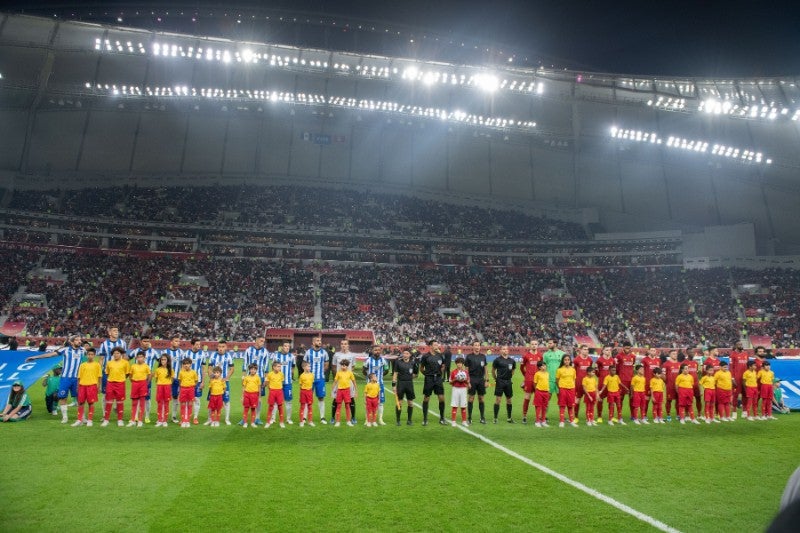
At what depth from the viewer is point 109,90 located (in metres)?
38.6

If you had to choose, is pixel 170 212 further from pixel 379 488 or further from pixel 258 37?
pixel 379 488

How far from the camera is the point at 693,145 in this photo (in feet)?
134

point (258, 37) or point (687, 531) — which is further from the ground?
point (258, 37)

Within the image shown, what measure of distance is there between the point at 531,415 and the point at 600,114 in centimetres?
3860

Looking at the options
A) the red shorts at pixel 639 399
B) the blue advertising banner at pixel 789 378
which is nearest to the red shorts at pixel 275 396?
the red shorts at pixel 639 399

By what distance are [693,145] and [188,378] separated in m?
42.6

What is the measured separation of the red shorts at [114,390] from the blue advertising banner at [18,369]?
1.95m

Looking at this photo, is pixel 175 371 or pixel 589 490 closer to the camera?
pixel 589 490

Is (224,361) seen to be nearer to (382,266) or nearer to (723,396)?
(723,396)

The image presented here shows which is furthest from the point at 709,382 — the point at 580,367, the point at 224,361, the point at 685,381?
the point at 224,361

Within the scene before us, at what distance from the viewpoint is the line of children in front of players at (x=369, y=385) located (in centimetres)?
1168

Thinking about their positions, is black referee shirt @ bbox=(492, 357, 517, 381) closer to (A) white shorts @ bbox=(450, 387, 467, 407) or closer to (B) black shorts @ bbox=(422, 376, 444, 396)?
(A) white shorts @ bbox=(450, 387, 467, 407)

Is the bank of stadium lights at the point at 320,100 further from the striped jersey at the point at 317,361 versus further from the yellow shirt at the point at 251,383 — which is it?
the yellow shirt at the point at 251,383

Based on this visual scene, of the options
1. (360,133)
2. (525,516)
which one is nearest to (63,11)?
(360,133)
